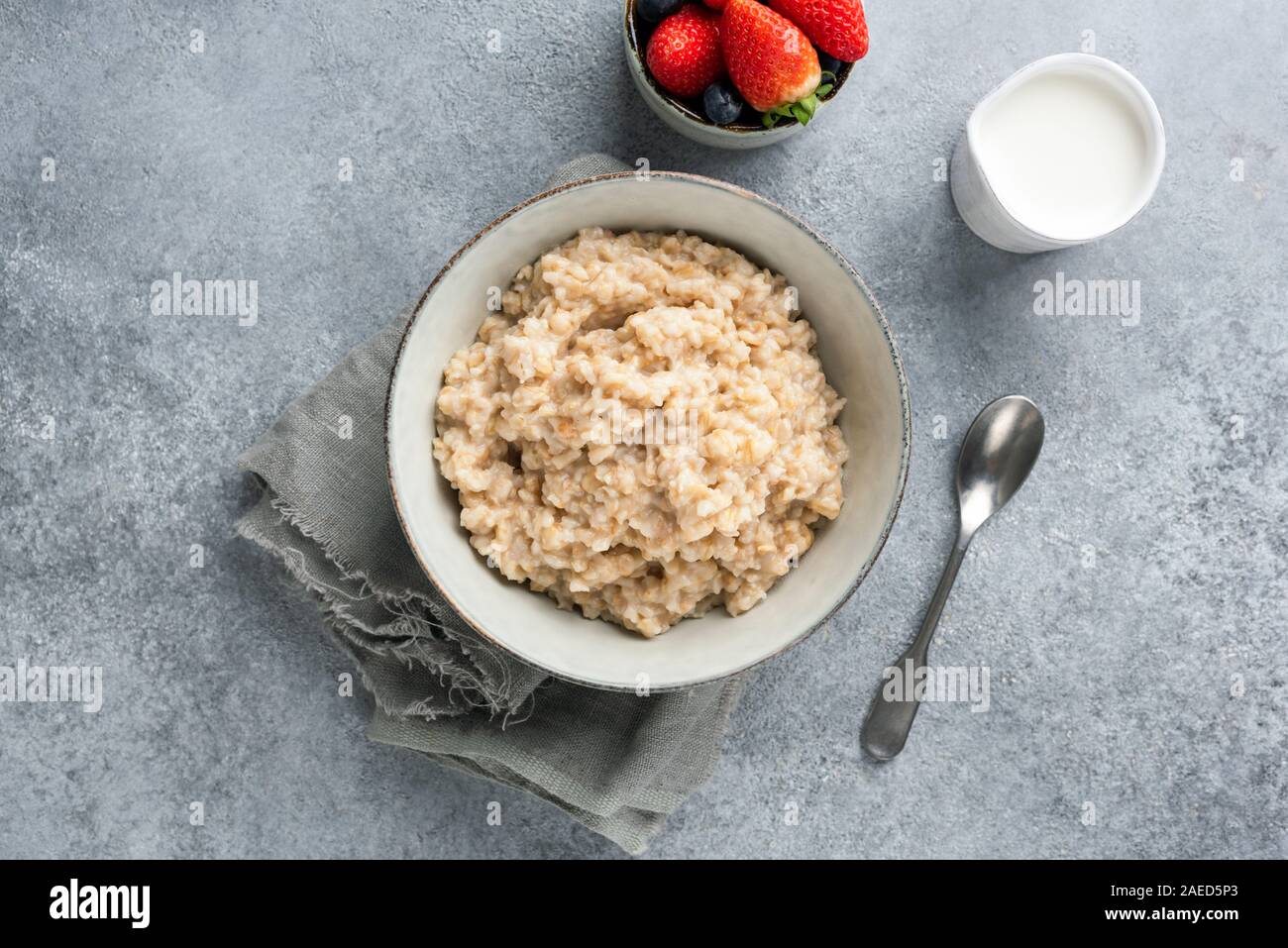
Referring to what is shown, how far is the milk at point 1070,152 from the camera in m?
2.43

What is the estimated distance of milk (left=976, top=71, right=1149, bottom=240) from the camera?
2.43 meters

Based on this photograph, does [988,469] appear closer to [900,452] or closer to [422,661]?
[900,452]

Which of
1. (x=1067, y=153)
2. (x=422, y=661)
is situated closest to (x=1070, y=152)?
(x=1067, y=153)

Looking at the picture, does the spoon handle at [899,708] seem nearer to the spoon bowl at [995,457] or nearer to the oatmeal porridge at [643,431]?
the spoon bowl at [995,457]

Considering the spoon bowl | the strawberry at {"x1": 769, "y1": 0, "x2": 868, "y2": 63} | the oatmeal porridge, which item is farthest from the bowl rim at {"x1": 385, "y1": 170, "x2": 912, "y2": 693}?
the spoon bowl

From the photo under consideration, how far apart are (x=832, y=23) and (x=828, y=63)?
105 mm

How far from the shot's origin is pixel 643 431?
1.95m

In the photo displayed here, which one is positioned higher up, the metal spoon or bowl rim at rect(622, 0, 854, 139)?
bowl rim at rect(622, 0, 854, 139)

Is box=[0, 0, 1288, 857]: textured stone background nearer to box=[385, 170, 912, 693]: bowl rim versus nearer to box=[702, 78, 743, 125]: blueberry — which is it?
box=[702, 78, 743, 125]: blueberry

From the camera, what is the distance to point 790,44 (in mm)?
2123

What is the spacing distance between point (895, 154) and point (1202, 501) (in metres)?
1.20

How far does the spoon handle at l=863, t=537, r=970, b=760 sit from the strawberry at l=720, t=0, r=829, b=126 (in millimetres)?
1142
